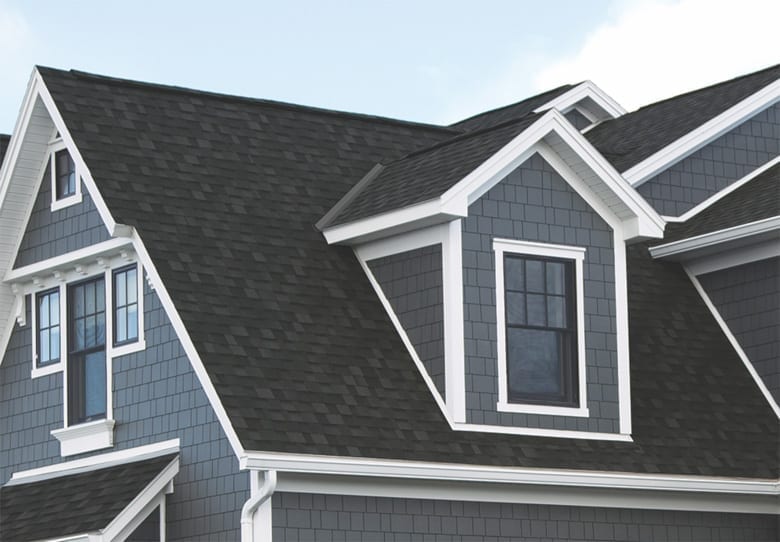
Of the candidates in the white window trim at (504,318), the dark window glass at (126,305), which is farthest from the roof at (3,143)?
the white window trim at (504,318)

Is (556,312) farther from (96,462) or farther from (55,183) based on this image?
(55,183)

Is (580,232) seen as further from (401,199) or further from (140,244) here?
(140,244)

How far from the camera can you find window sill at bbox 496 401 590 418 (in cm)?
1684

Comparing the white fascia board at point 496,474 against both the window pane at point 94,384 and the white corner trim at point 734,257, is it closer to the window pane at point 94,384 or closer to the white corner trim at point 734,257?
the white corner trim at point 734,257

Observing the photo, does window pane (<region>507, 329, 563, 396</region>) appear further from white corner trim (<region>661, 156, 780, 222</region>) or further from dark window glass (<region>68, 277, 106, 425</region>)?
dark window glass (<region>68, 277, 106, 425</region>)

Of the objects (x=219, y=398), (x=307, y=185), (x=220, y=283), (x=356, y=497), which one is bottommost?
(x=356, y=497)

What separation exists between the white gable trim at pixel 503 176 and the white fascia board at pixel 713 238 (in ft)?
4.16

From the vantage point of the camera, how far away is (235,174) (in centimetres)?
1841

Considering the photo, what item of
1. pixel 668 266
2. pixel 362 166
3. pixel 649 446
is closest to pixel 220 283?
pixel 362 166

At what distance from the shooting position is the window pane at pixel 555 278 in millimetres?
17516

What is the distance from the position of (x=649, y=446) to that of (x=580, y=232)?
239 cm

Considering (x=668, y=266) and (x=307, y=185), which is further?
(x=668, y=266)

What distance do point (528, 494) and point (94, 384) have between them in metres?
4.78

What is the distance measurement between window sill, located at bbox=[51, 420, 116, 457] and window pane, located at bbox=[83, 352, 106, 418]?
0.27 meters
